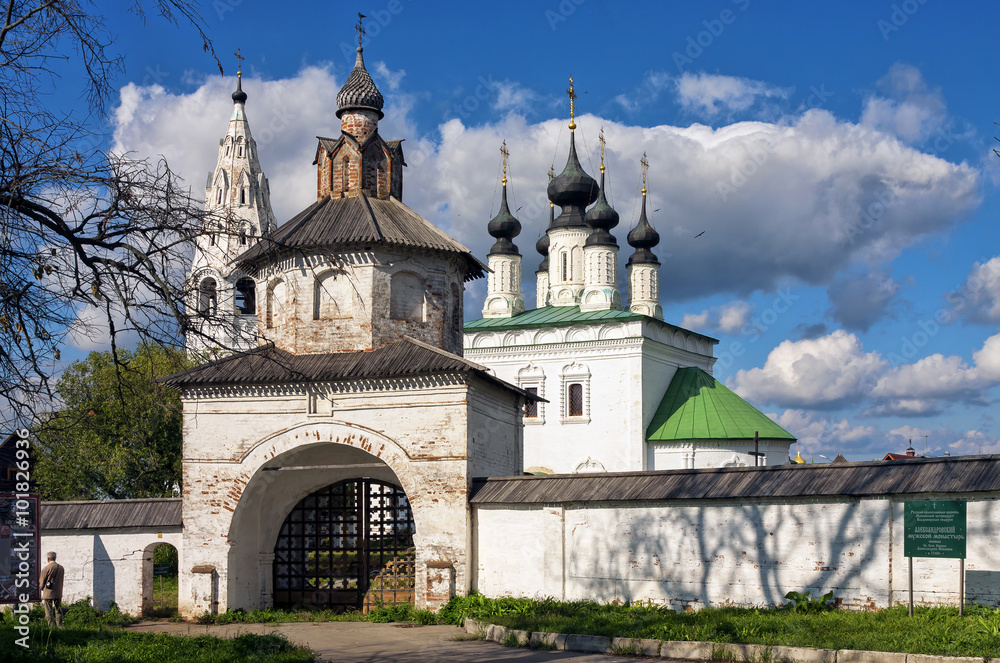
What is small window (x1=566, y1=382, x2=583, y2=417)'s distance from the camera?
121 feet

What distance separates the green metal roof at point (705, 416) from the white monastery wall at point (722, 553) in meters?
20.3

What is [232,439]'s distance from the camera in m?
16.4

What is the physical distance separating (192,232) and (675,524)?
9.35 meters

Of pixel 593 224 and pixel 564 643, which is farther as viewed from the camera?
pixel 593 224

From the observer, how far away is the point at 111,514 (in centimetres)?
1738

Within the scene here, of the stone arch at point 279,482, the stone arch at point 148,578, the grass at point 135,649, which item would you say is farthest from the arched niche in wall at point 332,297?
the grass at point 135,649

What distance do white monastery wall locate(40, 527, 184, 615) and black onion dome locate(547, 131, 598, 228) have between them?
2766cm

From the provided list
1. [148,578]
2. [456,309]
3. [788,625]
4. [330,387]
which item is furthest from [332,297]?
[788,625]

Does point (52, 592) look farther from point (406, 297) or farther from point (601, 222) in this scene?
point (601, 222)

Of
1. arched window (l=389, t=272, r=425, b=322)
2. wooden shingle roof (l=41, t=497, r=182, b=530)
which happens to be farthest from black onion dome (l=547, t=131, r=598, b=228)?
wooden shingle roof (l=41, t=497, r=182, b=530)

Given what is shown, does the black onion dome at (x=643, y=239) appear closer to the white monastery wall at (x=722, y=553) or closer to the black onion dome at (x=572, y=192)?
the black onion dome at (x=572, y=192)

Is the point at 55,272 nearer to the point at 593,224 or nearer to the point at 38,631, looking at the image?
the point at 38,631

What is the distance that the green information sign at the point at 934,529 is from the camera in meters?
11.1

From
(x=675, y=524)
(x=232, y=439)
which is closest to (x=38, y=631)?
(x=232, y=439)
